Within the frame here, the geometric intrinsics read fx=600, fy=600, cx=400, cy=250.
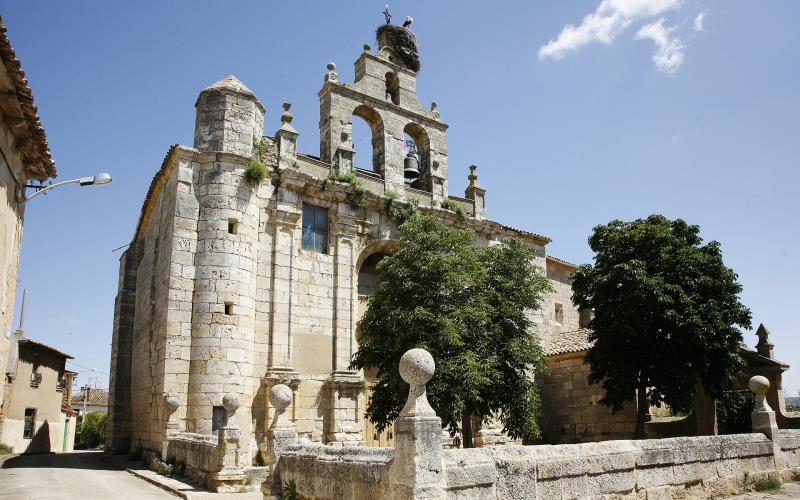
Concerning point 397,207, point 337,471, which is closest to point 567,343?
point 397,207

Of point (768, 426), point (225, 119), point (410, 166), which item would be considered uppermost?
point (410, 166)

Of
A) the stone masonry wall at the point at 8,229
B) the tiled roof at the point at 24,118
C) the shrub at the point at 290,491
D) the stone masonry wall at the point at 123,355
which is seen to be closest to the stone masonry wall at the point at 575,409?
the shrub at the point at 290,491

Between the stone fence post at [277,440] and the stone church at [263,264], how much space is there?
17.1 feet

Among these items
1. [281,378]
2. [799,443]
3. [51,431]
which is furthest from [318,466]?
[51,431]

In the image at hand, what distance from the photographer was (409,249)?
14.7 metres

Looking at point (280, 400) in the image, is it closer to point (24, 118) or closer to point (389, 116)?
point (24, 118)

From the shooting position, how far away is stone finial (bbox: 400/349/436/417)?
618 cm

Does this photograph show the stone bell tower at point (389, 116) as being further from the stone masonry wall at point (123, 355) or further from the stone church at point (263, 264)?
the stone masonry wall at point (123, 355)

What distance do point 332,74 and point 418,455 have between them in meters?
15.9

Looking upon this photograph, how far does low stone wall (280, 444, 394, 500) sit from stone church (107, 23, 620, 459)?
22.4 ft

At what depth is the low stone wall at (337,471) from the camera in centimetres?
650

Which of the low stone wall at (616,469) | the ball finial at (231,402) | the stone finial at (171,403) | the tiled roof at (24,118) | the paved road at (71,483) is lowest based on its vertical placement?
the paved road at (71,483)

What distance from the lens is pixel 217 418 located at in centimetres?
1484

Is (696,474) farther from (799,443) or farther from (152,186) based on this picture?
(152,186)
